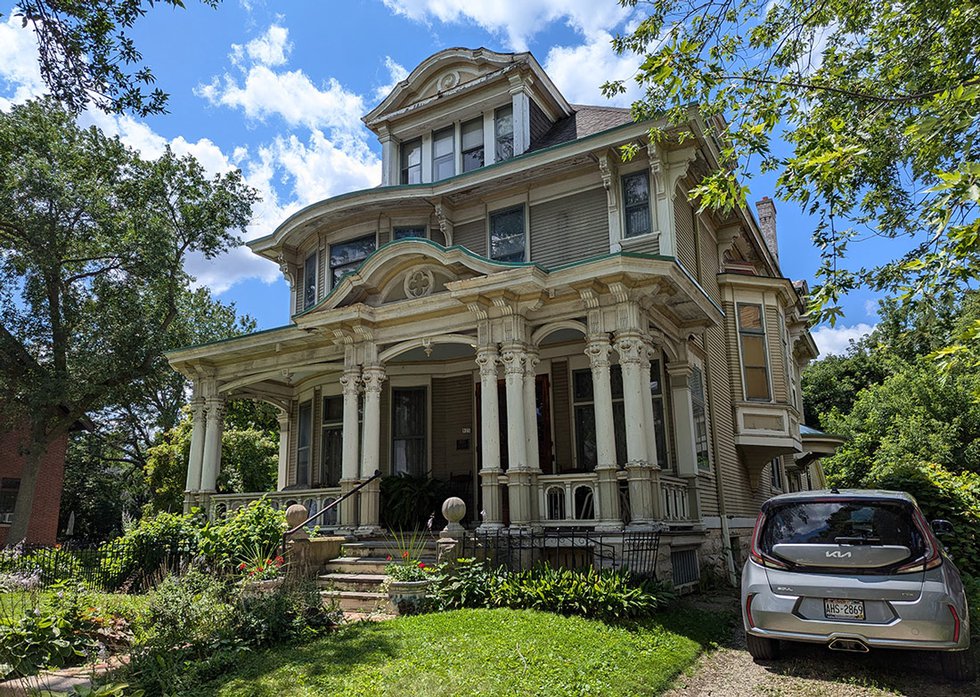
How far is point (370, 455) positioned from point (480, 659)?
A: 6.24 m

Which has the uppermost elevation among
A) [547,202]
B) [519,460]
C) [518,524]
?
[547,202]

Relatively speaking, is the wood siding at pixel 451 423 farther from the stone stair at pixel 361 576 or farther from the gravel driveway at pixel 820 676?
the gravel driveway at pixel 820 676

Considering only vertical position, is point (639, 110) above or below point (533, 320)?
above

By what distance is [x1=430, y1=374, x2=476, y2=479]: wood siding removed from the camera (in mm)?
14594

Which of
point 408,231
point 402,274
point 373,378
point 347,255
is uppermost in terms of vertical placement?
point 408,231

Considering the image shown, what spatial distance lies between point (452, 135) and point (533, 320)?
7174mm

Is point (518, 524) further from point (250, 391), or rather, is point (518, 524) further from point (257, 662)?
point (250, 391)

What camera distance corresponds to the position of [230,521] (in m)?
11.5

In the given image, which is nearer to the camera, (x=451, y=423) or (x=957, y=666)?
(x=957, y=666)

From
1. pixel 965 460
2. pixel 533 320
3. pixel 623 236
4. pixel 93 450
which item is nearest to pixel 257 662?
pixel 533 320

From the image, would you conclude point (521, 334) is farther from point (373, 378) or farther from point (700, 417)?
point (700, 417)

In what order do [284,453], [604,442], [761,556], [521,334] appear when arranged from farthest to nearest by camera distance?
1. [284,453]
2. [521,334]
3. [604,442]
4. [761,556]

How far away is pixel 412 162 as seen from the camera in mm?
16812

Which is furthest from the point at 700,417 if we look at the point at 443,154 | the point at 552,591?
the point at 443,154
